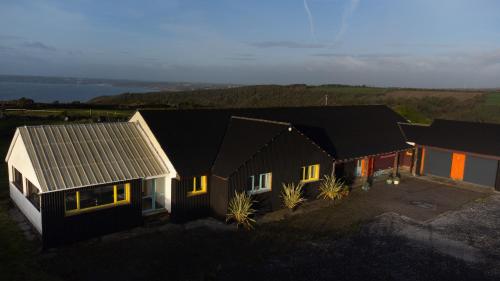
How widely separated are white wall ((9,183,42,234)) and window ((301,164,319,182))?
1130cm

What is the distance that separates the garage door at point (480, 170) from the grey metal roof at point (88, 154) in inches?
744

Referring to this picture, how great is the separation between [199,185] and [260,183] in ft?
8.89

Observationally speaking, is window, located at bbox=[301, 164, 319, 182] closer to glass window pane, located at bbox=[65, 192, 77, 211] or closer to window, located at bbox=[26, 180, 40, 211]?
glass window pane, located at bbox=[65, 192, 77, 211]

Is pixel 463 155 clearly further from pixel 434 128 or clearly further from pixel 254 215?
pixel 254 215

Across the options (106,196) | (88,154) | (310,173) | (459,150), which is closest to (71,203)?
(106,196)

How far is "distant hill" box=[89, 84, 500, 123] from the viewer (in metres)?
58.8

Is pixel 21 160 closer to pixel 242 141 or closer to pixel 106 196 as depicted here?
pixel 106 196

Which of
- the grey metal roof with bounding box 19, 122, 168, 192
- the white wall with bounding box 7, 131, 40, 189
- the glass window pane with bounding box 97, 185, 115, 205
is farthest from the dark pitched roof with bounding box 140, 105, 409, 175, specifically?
the white wall with bounding box 7, 131, 40, 189

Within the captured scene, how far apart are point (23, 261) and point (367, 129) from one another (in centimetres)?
2057

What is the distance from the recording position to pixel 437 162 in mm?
25438

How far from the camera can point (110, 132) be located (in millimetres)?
16375

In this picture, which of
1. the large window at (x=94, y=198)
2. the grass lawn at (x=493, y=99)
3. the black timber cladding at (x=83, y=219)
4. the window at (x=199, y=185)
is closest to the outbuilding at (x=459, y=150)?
the window at (x=199, y=185)

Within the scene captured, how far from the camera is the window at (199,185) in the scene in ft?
53.2

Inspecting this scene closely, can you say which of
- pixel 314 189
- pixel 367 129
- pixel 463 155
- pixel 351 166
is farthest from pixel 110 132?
pixel 463 155
